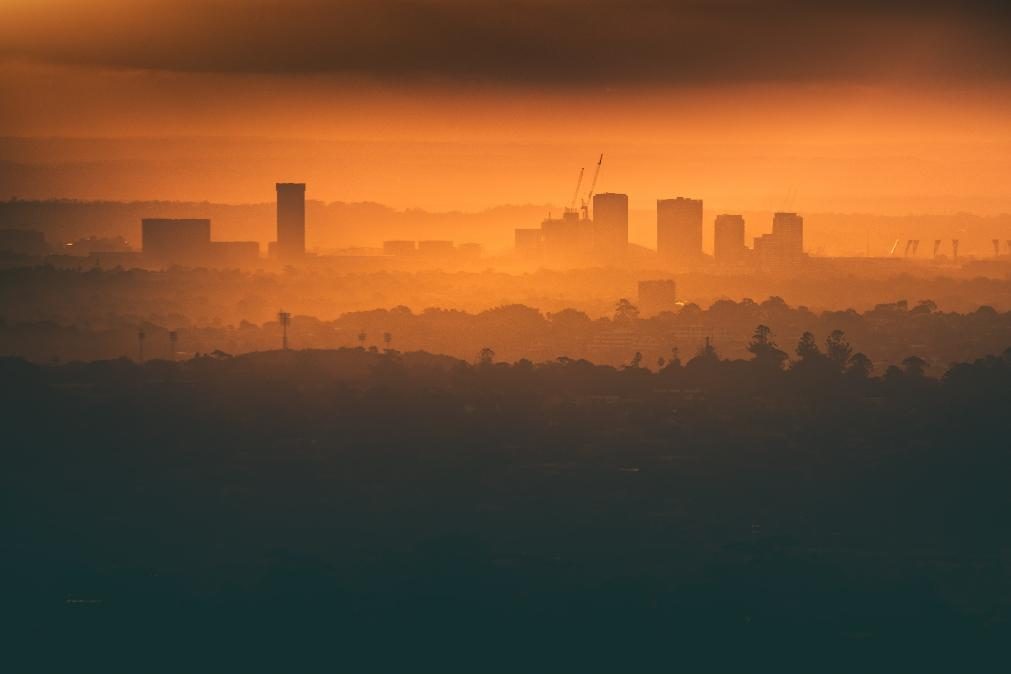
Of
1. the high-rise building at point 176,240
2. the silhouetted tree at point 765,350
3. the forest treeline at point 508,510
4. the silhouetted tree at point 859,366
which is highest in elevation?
the high-rise building at point 176,240

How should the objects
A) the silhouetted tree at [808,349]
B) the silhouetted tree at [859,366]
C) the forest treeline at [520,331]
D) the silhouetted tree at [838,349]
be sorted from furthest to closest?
the silhouetted tree at [838,349]
the silhouetted tree at [808,349]
the silhouetted tree at [859,366]
the forest treeline at [520,331]

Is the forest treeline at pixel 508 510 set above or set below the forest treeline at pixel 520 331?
below

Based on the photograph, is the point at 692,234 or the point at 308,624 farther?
the point at 692,234

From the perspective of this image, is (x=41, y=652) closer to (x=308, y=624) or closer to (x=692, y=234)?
(x=308, y=624)

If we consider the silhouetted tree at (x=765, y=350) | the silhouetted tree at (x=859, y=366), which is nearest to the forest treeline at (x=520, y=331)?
the silhouetted tree at (x=765, y=350)

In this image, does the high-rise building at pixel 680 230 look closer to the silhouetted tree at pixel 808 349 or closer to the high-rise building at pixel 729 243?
the high-rise building at pixel 729 243

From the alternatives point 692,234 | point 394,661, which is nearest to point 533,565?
point 394,661

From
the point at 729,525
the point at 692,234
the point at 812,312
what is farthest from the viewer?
the point at 692,234
